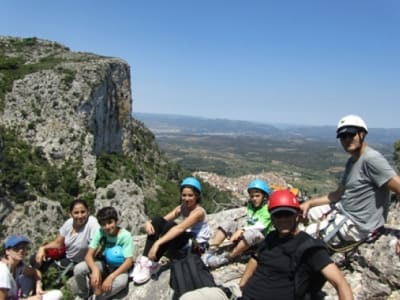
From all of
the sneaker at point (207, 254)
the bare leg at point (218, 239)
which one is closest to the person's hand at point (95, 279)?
the sneaker at point (207, 254)

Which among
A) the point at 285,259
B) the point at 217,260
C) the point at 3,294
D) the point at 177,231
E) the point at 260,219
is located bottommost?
the point at 3,294

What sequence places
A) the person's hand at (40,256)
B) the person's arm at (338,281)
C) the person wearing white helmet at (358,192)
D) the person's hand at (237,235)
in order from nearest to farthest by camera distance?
the person's arm at (338,281) → the person wearing white helmet at (358,192) → the person's hand at (237,235) → the person's hand at (40,256)

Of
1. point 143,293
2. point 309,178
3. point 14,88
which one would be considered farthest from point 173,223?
point 309,178

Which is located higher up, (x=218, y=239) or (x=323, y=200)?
(x=323, y=200)

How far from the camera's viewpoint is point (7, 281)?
5.52 m

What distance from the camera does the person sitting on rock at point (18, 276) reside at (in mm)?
5555

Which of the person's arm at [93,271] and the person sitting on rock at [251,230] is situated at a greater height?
the person sitting on rock at [251,230]

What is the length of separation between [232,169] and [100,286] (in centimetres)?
18597

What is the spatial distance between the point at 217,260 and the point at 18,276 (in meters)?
3.17

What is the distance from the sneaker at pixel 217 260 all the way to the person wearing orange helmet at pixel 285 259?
2.19m

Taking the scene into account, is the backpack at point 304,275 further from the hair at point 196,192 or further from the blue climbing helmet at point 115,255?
the blue climbing helmet at point 115,255

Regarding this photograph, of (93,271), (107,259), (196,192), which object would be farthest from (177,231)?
(93,271)

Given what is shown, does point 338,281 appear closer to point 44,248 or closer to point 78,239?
point 78,239

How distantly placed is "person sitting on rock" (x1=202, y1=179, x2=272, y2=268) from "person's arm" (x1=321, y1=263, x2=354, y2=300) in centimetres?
248
